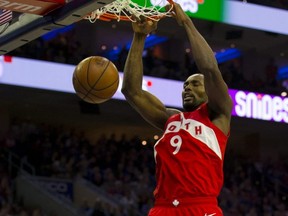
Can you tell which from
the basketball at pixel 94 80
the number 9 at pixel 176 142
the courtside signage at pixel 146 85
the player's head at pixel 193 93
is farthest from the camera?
the courtside signage at pixel 146 85

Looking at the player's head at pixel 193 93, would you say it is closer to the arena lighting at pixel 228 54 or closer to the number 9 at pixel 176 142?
the number 9 at pixel 176 142

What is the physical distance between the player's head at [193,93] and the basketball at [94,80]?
97 centimetres

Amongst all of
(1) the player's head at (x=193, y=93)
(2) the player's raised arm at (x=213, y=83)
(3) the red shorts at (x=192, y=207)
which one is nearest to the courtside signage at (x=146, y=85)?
(1) the player's head at (x=193, y=93)

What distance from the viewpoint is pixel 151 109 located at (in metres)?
5.20

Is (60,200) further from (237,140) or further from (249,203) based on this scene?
(237,140)

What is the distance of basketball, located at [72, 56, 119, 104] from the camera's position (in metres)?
5.61

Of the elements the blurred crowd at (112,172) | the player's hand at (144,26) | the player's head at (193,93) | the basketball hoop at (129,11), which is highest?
the basketball hoop at (129,11)

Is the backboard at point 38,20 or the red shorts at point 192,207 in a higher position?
the backboard at point 38,20

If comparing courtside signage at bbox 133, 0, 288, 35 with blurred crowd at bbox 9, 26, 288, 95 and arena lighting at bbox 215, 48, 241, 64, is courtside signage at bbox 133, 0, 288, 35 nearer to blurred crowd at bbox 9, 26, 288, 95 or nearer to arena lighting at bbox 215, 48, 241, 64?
blurred crowd at bbox 9, 26, 288, 95

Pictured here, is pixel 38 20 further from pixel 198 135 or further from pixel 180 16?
pixel 198 135

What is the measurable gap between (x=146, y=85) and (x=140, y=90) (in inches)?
442

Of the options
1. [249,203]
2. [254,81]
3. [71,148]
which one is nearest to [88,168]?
[71,148]

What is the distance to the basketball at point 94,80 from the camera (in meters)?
5.61

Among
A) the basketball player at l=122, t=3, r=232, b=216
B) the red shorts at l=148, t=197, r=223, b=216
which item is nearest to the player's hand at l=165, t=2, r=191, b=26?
the basketball player at l=122, t=3, r=232, b=216
